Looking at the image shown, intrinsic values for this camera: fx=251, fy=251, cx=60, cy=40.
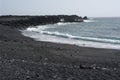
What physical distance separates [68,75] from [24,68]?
5.48ft

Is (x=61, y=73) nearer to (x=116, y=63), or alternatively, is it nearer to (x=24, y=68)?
(x=24, y=68)

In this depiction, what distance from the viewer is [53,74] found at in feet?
26.2

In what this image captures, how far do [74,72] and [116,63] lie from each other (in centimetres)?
485

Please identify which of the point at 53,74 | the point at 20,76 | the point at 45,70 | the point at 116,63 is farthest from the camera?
the point at 116,63

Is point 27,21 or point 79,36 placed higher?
point 79,36

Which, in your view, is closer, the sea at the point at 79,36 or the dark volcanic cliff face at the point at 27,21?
the sea at the point at 79,36

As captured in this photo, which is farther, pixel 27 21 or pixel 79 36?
pixel 27 21

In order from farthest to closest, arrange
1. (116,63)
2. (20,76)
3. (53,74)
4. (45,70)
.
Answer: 1. (116,63)
2. (45,70)
3. (53,74)
4. (20,76)

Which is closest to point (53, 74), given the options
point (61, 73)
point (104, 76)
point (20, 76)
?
point (61, 73)

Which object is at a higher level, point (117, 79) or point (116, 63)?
point (117, 79)

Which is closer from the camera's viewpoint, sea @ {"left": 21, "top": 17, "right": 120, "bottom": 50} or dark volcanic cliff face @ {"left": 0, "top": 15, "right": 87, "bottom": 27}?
sea @ {"left": 21, "top": 17, "right": 120, "bottom": 50}

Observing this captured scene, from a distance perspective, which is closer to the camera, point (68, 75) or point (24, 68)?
point (68, 75)

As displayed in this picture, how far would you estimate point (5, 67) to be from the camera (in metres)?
8.64

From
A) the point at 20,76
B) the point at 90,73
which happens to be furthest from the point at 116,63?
the point at 20,76
